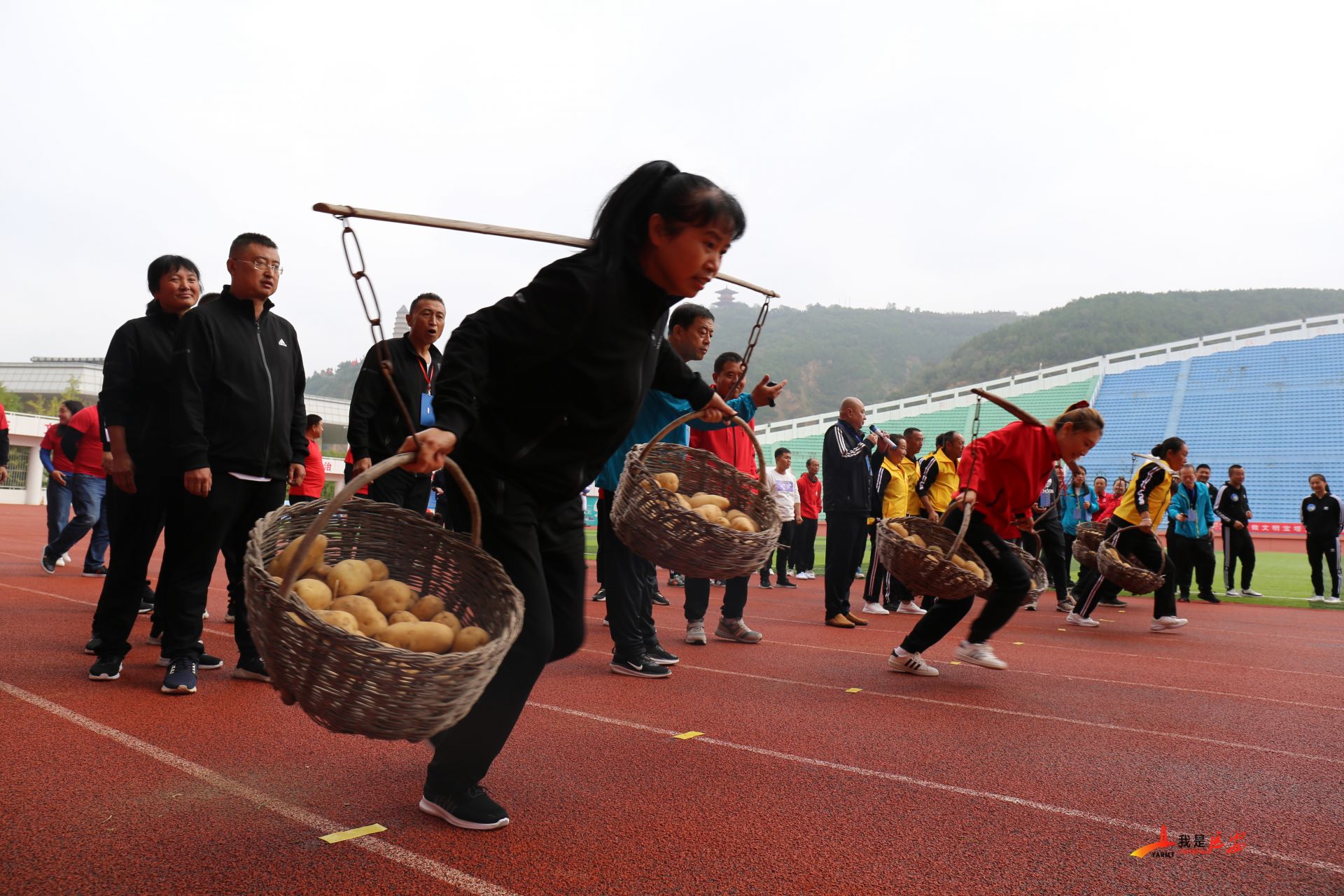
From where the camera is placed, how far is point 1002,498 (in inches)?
235

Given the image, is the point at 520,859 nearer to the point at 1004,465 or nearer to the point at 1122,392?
the point at 1004,465

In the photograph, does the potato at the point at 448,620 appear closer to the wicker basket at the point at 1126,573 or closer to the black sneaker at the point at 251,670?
the black sneaker at the point at 251,670

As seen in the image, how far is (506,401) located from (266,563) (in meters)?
0.79

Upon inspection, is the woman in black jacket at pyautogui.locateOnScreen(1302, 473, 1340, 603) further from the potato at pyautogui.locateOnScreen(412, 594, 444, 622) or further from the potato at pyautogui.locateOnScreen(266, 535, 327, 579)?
the potato at pyautogui.locateOnScreen(266, 535, 327, 579)

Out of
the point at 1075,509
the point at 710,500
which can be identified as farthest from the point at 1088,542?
the point at 710,500

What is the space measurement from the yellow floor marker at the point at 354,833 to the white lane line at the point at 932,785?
1621 millimetres

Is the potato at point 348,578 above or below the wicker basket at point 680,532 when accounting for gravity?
below

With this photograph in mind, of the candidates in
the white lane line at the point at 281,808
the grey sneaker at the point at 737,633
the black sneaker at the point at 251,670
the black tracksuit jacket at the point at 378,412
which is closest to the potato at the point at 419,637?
the white lane line at the point at 281,808

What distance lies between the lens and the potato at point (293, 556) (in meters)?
2.46

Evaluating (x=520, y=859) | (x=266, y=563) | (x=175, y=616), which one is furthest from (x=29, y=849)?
(x=175, y=616)

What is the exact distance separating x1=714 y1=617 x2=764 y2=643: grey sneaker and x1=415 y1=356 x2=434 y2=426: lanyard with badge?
304cm

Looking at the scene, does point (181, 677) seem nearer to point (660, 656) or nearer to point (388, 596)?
point (388, 596)

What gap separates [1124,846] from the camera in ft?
9.91

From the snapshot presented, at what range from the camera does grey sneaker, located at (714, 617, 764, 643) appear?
7.48m
